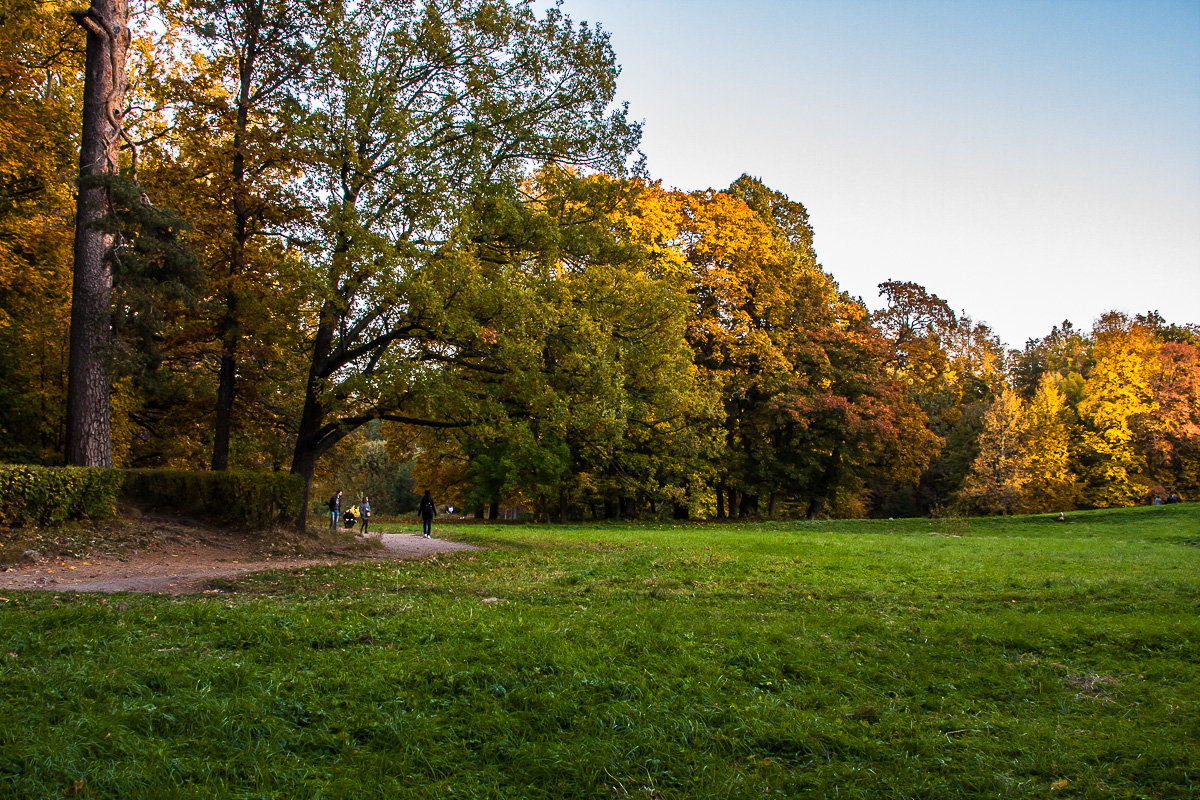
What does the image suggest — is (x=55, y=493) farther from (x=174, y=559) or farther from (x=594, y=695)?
(x=594, y=695)

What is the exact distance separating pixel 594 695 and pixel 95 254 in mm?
15032

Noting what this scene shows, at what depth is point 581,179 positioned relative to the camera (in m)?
17.9

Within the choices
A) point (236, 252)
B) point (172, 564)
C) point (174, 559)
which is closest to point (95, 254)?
point (236, 252)

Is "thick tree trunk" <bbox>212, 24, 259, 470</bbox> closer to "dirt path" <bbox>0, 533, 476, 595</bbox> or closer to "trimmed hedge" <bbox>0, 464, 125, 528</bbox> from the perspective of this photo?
"dirt path" <bbox>0, 533, 476, 595</bbox>

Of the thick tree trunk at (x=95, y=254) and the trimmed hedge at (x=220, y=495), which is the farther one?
the trimmed hedge at (x=220, y=495)

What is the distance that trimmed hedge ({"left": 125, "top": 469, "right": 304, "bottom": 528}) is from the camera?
49.5ft

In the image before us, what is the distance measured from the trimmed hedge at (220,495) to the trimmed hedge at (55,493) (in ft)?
3.04

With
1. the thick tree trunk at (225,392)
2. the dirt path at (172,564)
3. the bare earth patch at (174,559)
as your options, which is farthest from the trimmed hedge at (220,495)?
the thick tree trunk at (225,392)

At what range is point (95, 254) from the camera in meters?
14.8

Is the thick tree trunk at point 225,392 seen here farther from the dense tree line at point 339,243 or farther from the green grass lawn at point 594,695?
the green grass lawn at point 594,695

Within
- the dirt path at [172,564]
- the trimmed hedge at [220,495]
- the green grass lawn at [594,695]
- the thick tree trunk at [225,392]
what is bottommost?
the dirt path at [172,564]

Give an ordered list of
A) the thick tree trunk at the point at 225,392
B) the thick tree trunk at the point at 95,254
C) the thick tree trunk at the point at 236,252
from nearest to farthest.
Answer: the thick tree trunk at the point at 95,254 < the thick tree trunk at the point at 236,252 < the thick tree trunk at the point at 225,392

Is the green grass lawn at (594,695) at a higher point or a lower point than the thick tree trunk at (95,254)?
lower

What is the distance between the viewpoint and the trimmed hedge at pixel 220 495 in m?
15.1
